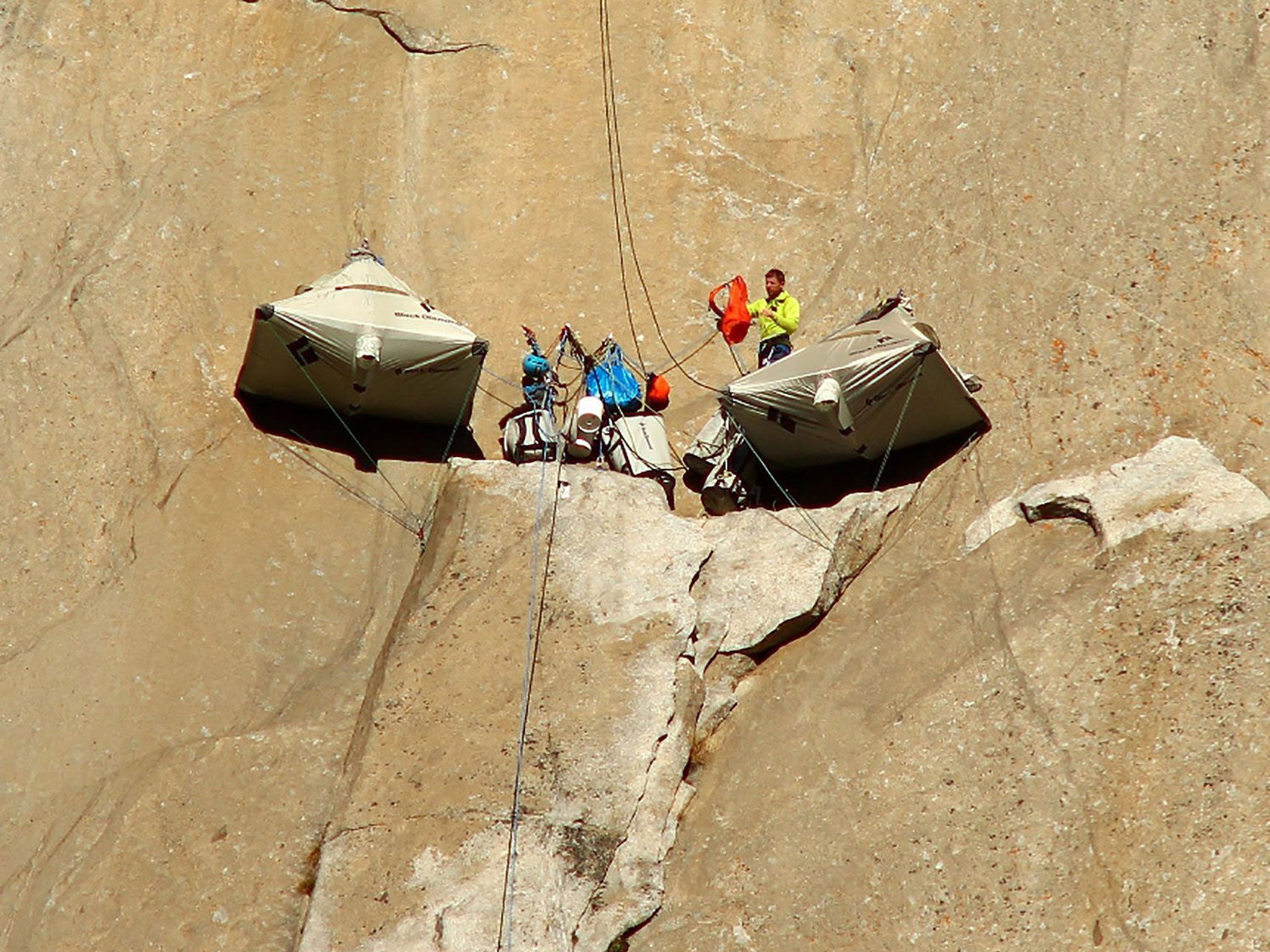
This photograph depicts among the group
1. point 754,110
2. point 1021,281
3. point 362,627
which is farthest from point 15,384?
point 1021,281

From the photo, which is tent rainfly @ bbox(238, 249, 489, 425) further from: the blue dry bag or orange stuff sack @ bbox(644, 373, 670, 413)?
orange stuff sack @ bbox(644, 373, 670, 413)

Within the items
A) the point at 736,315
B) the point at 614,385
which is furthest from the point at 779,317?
the point at 614,385

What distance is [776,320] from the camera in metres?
15.3

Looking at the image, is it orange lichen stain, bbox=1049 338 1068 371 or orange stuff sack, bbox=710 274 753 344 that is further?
orange stuff sack, bbox=710 274 753 344

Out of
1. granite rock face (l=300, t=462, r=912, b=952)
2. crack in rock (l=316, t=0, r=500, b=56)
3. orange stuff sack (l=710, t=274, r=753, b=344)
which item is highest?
crack in rock (l=316, t=0, r=500, b=56)

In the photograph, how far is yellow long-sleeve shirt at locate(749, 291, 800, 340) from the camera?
1528 cm

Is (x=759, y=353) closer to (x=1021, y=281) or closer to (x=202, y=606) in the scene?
(x=1021, y=281)

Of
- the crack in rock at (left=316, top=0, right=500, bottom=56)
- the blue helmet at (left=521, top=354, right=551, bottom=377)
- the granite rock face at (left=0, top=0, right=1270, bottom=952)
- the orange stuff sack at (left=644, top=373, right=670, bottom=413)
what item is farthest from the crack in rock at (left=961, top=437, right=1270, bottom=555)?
the crack in rock at (left=316, top=0, right=500, bottom=56)

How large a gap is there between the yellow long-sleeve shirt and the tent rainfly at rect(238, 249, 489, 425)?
294 cm

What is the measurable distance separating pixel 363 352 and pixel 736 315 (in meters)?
4.05

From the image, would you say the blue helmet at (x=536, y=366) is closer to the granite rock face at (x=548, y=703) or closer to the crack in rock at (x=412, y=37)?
the granite rock face at (x=548, y=703)

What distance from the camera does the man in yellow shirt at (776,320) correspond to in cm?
1524

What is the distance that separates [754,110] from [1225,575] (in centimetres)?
825

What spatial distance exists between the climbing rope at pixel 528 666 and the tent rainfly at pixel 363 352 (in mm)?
1373
